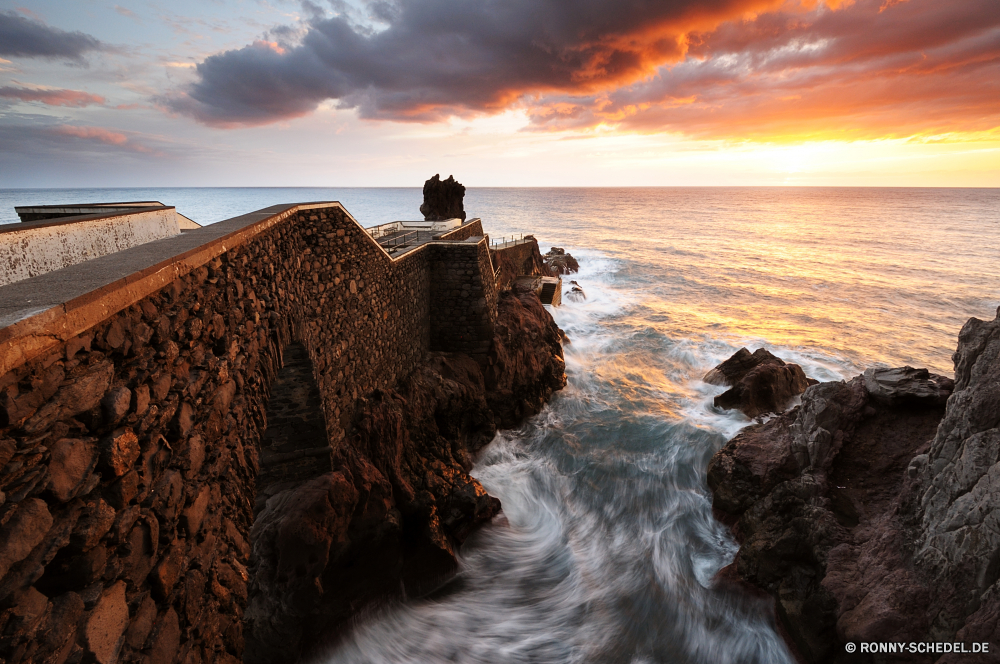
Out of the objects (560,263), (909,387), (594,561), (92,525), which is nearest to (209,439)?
(92,525)

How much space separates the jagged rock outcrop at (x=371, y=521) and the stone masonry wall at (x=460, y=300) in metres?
1.59

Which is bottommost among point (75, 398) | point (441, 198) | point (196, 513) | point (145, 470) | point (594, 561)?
point (594, 561)

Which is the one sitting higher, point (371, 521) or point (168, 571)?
point (168, 571)

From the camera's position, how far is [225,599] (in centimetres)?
357

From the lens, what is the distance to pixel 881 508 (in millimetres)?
7500

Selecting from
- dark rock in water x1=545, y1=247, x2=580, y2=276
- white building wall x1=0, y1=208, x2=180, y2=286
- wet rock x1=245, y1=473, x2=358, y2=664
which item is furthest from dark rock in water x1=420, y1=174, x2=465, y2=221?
white building wall x1=0, y1=208, x2=180, y2=286

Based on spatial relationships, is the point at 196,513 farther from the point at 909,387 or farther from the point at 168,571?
the point at 909,387

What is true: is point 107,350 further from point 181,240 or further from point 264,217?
point 264,217

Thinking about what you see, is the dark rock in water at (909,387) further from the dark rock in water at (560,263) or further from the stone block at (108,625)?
the dark rock in water at (560,263)

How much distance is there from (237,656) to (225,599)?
22.1 inches

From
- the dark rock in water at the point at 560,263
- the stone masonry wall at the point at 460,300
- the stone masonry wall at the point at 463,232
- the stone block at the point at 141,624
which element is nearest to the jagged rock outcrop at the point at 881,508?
the stone masonry wall at the point at 460,300

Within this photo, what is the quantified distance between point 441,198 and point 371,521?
70.9ft

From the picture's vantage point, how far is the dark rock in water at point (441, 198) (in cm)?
2678

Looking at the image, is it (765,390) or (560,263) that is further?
(560,263)
